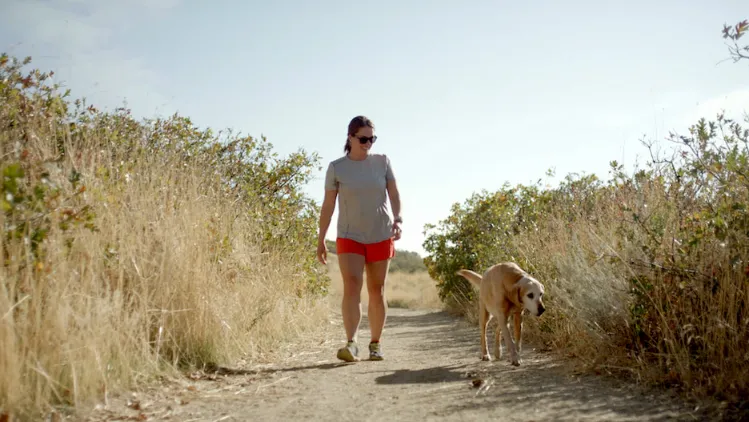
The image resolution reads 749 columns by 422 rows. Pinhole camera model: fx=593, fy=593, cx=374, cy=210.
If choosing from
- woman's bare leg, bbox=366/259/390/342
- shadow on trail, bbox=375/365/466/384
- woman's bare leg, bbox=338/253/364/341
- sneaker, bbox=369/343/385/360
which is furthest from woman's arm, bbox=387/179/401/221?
shadow on trail, bbox=375/365/466/384

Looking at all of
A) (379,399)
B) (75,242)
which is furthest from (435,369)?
(75,242)

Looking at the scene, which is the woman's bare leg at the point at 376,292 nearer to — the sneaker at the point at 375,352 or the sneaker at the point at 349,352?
the sneaker at the point at 375,352

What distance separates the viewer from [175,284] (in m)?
4.61

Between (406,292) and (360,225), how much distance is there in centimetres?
1875

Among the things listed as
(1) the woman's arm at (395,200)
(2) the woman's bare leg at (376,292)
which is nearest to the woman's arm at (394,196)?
(1) the woman's arm at (395,200)

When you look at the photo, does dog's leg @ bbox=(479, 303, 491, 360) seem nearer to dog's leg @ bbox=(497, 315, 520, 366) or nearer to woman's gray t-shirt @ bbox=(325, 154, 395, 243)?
dog's leg @ bbox=(497, 315, 520, 366)

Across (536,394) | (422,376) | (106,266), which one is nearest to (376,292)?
(422,376)

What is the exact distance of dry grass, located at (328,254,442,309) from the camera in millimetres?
18844

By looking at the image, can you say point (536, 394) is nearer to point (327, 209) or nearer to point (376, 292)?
point (376, 292)

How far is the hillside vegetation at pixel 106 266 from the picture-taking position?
3.32 m

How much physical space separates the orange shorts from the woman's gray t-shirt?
43mm

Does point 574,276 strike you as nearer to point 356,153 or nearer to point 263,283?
point 356,153

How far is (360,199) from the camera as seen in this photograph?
17.8ft

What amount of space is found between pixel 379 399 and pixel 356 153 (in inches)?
97.5
